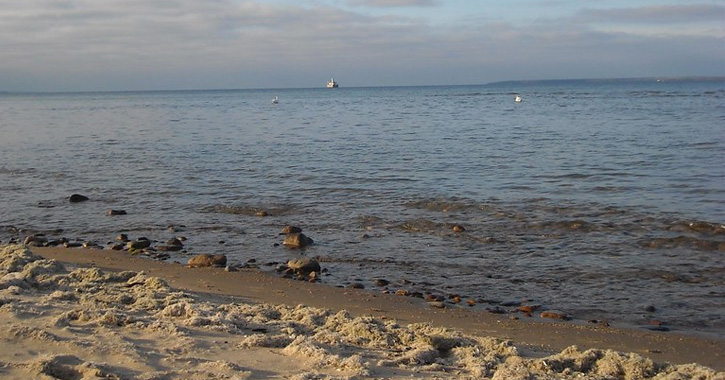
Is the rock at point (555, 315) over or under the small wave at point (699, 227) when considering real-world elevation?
under

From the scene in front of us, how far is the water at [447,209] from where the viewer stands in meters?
9.32

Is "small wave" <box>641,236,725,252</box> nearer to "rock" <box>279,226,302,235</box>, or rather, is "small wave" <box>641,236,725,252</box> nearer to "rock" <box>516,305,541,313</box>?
"rock" <box>516,305,541,313</box>

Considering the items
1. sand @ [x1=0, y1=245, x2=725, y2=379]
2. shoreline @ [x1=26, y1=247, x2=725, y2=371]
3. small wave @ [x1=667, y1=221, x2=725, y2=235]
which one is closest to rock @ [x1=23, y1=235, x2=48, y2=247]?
shoreline @ [x1=26, y1=247, x2=725, y2=371]

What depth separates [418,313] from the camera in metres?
7.83

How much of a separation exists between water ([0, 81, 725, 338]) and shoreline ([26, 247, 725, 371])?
1.77 ft

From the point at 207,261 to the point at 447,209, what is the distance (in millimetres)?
5844

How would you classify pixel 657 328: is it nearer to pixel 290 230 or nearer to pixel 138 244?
pixel 290 230

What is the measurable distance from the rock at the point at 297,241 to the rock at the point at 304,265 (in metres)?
1.38

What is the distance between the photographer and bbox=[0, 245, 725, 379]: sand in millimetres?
5363

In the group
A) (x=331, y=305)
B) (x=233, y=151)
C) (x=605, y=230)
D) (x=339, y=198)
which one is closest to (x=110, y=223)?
(x=339, y=198)

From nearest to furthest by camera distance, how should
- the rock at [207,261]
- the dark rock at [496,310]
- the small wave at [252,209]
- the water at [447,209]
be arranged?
the dark rock at [496,310]
the water at [447,209]
the rock at [207,261]
the small wave at [252,209]

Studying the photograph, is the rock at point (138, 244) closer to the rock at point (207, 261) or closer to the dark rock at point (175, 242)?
the dark rock at point (175, 242)

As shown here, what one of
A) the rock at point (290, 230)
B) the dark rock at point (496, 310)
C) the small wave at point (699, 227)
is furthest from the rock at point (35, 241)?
the small wave at point (699, 227)

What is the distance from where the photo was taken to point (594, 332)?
727cm
